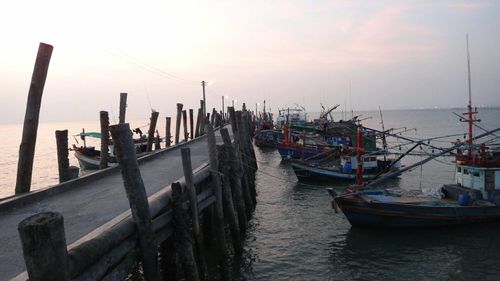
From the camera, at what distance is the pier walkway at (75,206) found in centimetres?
655

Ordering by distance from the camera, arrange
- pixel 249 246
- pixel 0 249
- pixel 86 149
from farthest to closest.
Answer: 1. pixel 86 149
2. pixel 249 246
3. pixel 0 249

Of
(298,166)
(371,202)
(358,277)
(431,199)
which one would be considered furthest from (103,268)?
(298,166)

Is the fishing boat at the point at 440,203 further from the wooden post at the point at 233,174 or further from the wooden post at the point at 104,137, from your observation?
the wooden post at the point at 104,137

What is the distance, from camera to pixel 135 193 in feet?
23.2

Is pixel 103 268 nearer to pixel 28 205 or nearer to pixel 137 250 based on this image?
pixel 137 250

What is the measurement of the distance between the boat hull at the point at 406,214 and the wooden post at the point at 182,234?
32.3ft

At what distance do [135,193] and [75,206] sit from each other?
9.81 ft

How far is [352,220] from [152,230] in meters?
12.3

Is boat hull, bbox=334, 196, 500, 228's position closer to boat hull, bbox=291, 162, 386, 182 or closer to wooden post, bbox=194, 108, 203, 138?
boat hull, bbox=291, 162, 386, 182

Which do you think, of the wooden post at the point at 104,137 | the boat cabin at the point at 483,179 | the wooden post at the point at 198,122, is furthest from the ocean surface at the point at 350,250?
the wooden post at the point at 198,122

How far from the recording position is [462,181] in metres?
19.6

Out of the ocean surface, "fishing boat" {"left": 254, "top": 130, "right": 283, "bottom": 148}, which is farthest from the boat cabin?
"fishing boat" {"left": 254, "top": 130, "right": 283, "bottom": 148}

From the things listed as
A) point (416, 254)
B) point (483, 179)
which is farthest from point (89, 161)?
point (483, 179)

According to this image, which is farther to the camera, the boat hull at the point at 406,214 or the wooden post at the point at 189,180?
the boat hull at the point at 406,214
